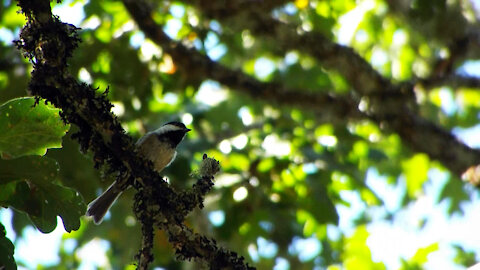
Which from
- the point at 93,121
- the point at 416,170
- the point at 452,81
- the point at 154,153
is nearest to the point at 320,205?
the point at 154,153

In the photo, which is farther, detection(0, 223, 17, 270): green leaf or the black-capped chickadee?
the black-capped chickadee

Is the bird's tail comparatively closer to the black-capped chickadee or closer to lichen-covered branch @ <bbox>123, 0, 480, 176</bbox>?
the black-capped chickadee

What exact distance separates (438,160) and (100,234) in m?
3.80

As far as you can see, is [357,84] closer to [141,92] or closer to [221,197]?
[221,197]

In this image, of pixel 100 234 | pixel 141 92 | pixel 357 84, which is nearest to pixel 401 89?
pixel 357 84

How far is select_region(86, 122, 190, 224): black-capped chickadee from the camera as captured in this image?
15.1 ft

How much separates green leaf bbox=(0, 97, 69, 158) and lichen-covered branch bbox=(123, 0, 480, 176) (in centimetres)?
344

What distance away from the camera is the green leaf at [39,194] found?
8.44ft

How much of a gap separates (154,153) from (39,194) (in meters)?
2.19

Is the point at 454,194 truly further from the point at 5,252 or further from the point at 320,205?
the point at 5,252

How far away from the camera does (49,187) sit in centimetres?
270

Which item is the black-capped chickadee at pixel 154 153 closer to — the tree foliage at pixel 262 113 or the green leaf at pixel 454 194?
the tree foliage at pixel 262 113

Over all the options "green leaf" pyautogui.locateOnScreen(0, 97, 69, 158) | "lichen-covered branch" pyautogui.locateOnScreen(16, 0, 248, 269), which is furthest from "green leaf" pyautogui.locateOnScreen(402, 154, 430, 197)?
"green leaf" pyautogui.locateOnScreen(0, 97, 69, 158)

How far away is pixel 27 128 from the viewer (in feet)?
8.44
